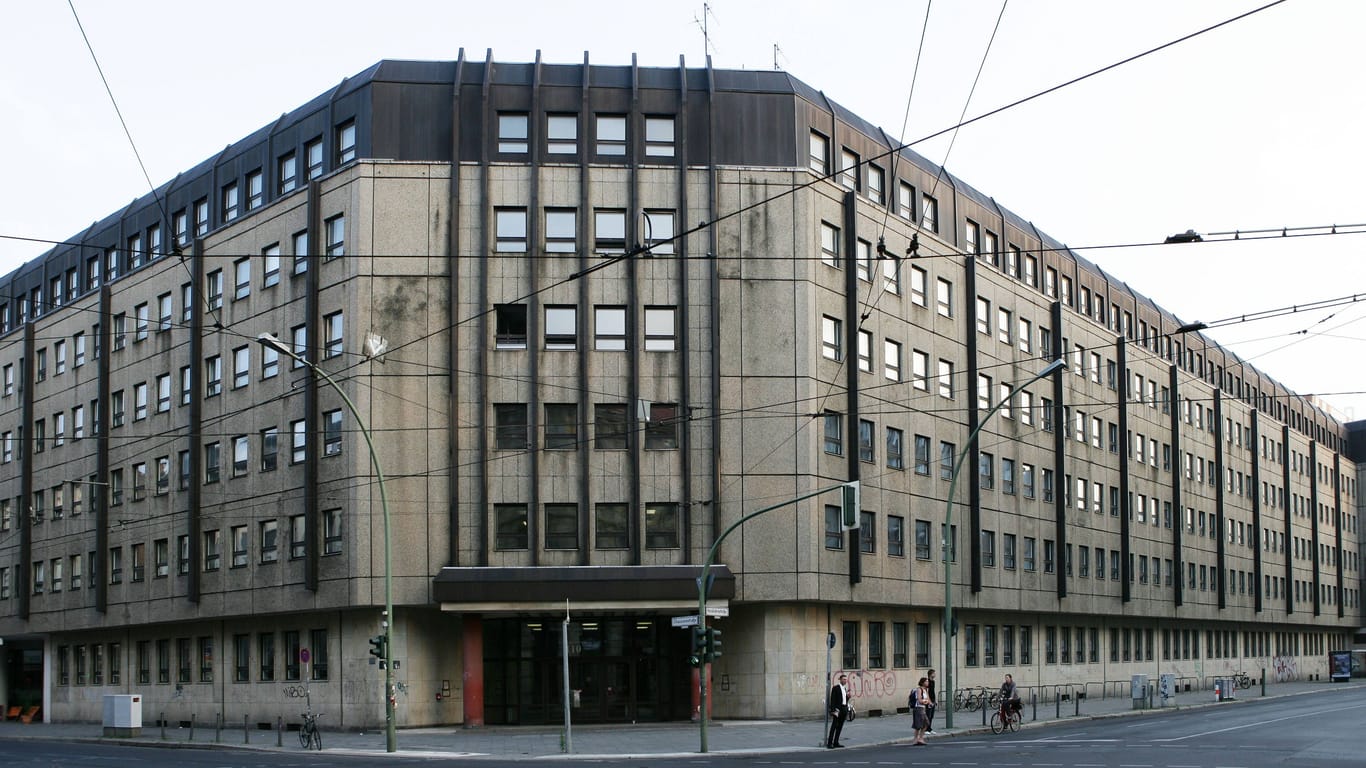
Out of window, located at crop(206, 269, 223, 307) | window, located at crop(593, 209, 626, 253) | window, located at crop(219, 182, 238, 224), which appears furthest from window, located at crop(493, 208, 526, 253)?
window, located at crop(206, 269, 223, 307)

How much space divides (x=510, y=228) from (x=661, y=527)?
10.0m

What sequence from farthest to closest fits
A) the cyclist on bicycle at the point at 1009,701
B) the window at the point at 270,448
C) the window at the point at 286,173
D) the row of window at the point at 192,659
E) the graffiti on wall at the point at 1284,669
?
the graffiti on wall at the point at 1284,669 → the window at the point at 286,173 → the window at the point at 270,448 → the row of window at the point at 192,659 → the cyclist on bicycle at the point at 1009,701

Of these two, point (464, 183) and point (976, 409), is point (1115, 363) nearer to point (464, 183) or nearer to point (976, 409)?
point (976, 409)

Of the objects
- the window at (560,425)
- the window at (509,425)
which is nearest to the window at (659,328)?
the window at (560,425)

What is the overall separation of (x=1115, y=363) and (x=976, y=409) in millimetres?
16949

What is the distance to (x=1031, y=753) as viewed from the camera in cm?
3006

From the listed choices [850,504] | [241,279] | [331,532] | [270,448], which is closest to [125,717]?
[331,532]

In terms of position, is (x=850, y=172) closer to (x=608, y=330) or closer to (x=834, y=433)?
(x=834, y=433)

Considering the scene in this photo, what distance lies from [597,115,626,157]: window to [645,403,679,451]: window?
784 centimetres

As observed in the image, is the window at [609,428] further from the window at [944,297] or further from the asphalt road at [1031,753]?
the window at [944,297]

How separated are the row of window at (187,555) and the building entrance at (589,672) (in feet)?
20.1

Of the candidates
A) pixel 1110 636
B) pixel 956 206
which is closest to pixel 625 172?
pixel 956 206

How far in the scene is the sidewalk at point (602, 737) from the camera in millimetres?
33438

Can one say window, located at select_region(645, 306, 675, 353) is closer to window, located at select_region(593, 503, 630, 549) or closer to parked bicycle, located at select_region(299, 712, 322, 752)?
window, located at select_region(593, 503, 630, 549)
